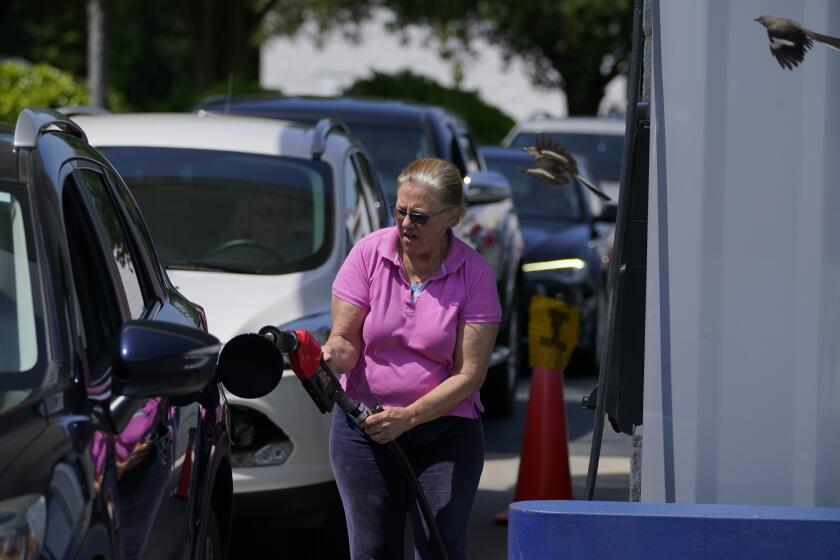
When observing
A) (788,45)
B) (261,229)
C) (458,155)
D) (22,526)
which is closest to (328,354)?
(788,45)

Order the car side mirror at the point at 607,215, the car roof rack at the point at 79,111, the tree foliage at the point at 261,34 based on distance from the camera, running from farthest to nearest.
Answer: the tree foliage at the point at 261,34, the car side mirror at the point at 607,215, the car roof rack at the point at 79,111

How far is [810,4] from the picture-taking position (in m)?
4.24

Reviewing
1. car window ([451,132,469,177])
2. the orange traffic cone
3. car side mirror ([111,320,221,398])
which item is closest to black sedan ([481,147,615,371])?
car window ([451,132,469,177])

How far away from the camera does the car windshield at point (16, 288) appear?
3.61 metres

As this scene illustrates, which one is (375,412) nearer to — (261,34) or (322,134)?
(322,134)

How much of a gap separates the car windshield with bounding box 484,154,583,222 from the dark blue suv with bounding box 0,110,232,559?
31.5 feet

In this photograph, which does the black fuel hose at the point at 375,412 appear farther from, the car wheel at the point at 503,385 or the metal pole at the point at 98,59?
the metal pole at the point at 98,59

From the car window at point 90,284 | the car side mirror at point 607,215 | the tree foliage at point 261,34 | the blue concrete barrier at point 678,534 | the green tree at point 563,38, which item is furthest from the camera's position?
the green tree at point 563,38

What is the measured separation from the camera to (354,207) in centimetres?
780

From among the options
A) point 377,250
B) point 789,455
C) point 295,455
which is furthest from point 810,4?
point 295,455

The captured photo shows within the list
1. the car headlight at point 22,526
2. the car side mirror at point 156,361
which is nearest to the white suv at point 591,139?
the car side mirror at point 156,361

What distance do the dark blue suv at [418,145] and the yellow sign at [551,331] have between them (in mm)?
2246

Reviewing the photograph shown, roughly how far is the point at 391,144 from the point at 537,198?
3638 millimetres

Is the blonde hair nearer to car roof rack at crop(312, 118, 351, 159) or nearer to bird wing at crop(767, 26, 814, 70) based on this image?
bird wing at crop(767, 26, 814, 70)
